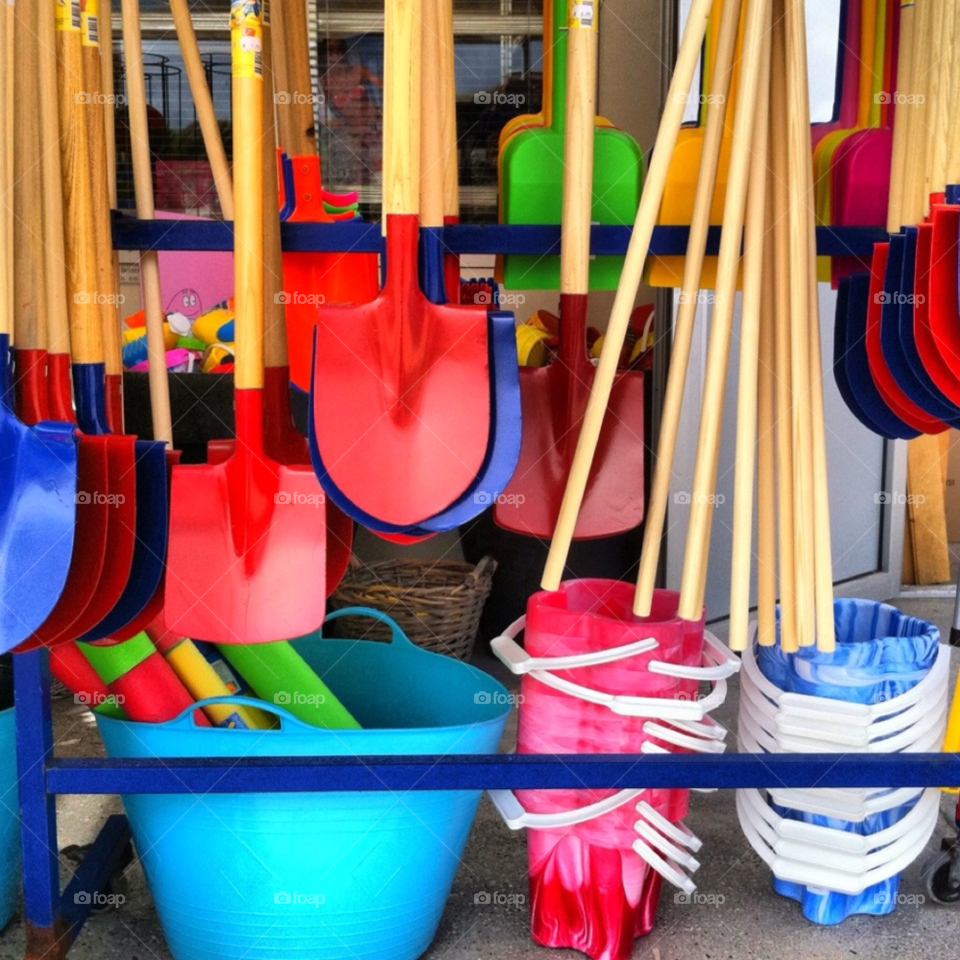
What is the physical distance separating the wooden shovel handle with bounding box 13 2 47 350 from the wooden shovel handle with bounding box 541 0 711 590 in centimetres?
63

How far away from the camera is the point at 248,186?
1.26 m

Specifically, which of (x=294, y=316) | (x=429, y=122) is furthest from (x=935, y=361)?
(x=294, y=316)

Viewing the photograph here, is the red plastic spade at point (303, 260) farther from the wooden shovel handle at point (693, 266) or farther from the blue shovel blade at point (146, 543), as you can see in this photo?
the wooden shovel handle at point (693, 266)

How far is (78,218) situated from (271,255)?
0.72 ft

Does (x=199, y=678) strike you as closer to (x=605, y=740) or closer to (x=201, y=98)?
(x=605, y=740)

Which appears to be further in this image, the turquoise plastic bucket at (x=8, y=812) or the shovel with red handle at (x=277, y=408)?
the turquoise plastic bucket at (x=8, y=812)

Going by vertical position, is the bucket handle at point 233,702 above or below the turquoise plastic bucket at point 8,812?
above

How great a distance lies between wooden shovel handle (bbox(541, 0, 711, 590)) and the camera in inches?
51.2

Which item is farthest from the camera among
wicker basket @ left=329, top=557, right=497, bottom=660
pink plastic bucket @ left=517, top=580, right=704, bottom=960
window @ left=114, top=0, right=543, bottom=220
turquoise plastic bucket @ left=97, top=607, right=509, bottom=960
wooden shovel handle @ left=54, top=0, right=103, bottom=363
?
window @ left=114, top=0, right=543, bottom=220

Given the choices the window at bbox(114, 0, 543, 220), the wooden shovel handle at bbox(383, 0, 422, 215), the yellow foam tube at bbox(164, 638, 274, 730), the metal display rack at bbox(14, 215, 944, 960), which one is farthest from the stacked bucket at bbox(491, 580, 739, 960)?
the window at bbox(114, 0, 543, 220)

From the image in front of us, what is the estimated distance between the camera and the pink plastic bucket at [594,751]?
5.20 feet

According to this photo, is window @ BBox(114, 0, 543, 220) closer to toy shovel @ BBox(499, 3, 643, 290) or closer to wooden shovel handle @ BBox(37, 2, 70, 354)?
toy shovel @ BBox(499, 3, 643, 290)

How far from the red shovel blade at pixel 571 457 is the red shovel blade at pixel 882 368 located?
0.30 metres

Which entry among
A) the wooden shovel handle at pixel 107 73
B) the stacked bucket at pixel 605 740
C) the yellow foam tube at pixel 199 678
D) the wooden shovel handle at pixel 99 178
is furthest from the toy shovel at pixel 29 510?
the stacked bucket at pixel 605 740
